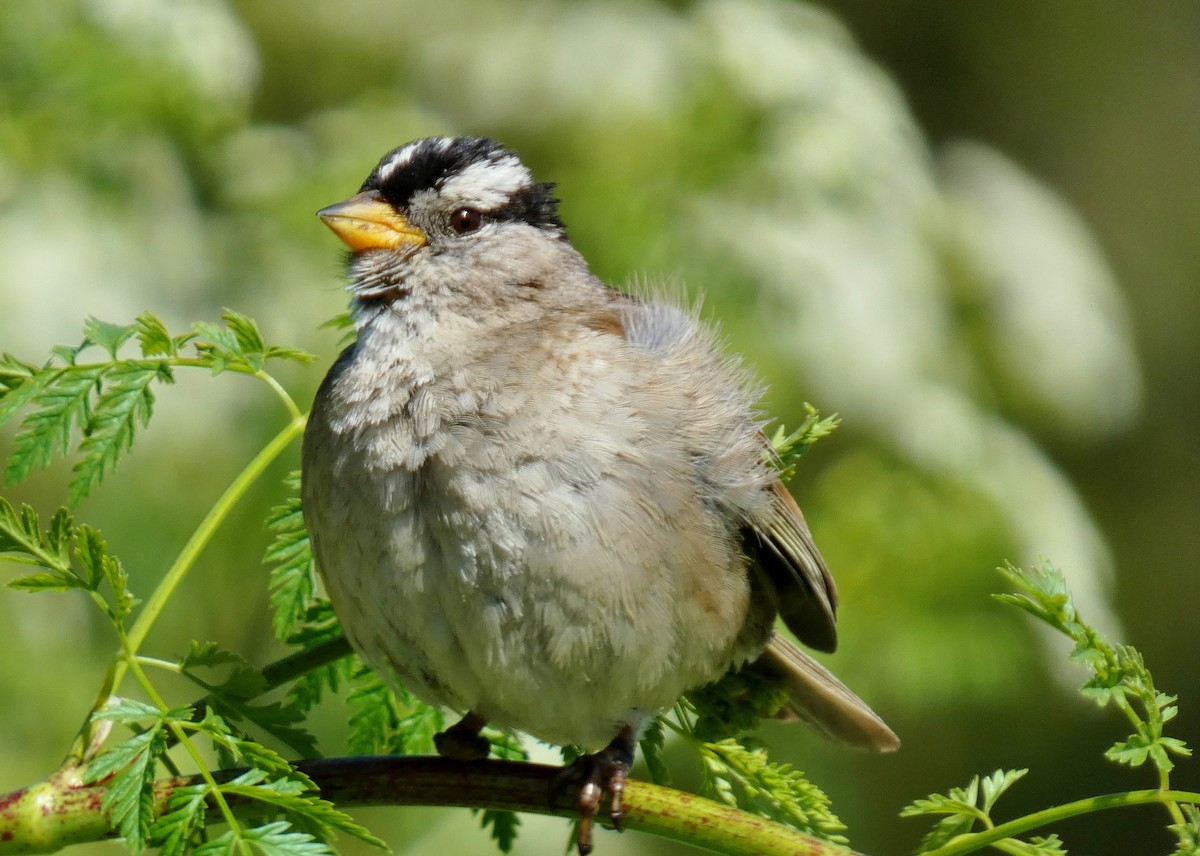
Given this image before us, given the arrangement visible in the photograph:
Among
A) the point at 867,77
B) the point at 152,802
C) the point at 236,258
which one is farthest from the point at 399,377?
the point at 867,77

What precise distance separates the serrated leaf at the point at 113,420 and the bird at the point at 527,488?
54cm

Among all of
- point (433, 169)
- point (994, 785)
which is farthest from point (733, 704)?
point (433, 169)

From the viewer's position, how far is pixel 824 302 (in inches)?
171

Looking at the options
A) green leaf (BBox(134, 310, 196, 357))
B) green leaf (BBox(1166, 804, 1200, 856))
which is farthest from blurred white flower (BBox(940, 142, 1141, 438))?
green leaf (BBox(134, 310, 196, 357))

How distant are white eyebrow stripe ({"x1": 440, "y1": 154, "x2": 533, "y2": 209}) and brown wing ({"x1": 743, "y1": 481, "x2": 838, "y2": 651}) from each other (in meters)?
0.88

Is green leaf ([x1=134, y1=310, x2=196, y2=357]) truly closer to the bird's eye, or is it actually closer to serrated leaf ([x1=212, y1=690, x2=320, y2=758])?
serrated leaf ([x1=212, y1=690, x2=320, y2=758])

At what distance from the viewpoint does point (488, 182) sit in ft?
10.5

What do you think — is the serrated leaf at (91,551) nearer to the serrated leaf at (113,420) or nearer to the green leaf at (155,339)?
the serrated leaf at (113,420)

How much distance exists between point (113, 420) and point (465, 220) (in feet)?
3.80

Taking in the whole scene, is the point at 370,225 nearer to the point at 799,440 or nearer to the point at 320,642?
the point at 320,642

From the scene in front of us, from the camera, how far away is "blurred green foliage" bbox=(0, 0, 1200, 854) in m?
4.11

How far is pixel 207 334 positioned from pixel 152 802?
723mm

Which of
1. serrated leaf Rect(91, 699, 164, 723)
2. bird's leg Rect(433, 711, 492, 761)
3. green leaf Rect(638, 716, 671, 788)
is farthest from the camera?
bird's leg Rect(433, 711, 492, 761)

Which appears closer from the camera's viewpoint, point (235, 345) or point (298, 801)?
point (298, 801)
